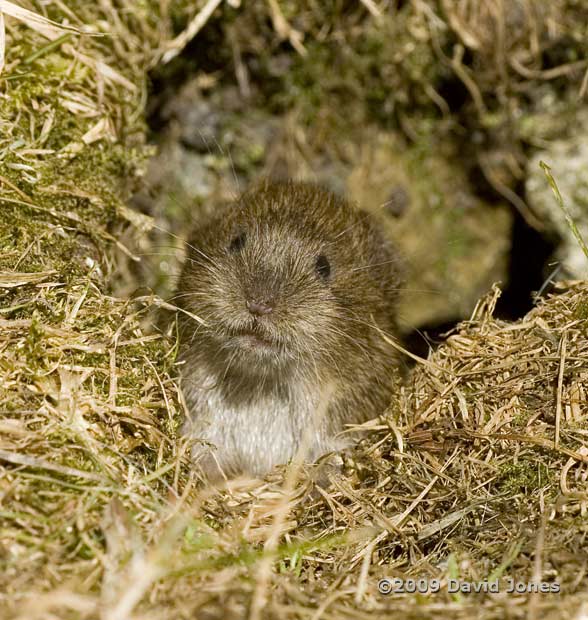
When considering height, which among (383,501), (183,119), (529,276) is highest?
→ (183,119)

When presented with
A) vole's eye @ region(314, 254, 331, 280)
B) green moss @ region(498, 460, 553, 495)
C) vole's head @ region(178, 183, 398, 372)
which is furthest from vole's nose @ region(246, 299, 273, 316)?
green moss @ region(498, 460, 553, 495)

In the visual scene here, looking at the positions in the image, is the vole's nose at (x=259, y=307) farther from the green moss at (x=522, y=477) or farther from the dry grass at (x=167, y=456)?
the green moss at (x=522, y=477)

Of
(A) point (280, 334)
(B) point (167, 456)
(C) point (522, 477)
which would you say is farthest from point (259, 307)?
(C) point (522, 477)

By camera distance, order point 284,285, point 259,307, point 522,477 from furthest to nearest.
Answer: point 284,285, point 259,307, point 522,477

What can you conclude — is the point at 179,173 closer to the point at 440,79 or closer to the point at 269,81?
the point at 269,81

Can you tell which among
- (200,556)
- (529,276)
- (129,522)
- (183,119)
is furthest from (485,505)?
(183,119)

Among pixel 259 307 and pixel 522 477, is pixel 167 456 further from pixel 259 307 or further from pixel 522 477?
pixel 522 477
